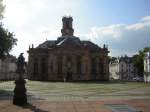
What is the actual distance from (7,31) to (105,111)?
34.0 m

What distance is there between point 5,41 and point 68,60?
68.1 m

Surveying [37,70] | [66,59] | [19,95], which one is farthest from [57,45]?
[19,95]

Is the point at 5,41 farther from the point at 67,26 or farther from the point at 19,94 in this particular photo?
the point at 67,26

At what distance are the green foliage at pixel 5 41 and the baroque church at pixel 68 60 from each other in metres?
61.1

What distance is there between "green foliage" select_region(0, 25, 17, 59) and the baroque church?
200 ft

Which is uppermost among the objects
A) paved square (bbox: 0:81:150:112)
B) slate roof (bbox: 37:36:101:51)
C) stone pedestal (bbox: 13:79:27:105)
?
slate roof (bbox: 37:36:101:51)

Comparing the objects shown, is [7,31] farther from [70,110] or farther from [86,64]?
[86,64]

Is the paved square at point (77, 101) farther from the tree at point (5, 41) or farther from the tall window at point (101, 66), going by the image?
the tall window at point (101, 66)

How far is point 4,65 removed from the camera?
14662cm

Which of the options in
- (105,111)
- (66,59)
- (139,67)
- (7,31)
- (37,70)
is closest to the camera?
(105,111)

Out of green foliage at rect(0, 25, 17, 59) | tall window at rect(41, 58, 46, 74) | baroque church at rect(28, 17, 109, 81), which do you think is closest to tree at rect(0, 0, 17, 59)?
green foliage at rect(0, 25, 17, 59)

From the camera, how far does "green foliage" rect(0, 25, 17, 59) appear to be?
50.0 metres

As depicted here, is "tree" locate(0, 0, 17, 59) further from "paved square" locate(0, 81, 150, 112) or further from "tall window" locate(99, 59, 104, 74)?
"tall window" locate(99, 59, 104, 74)

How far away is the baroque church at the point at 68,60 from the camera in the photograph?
11775 centimetres
